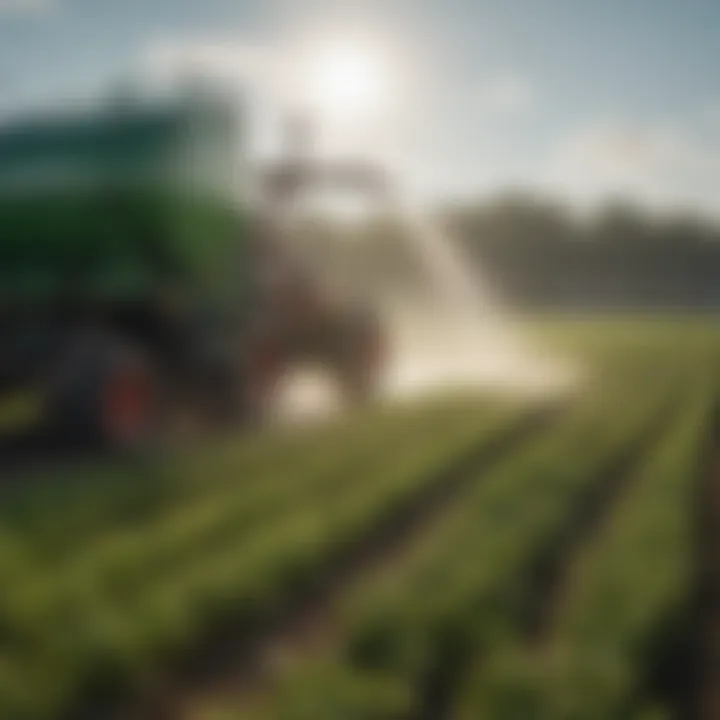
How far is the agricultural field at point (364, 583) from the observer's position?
4262mm

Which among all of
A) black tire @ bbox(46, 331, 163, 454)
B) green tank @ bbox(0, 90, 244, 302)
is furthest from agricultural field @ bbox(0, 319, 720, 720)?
green tank @ bbox(0, 90, 244, 302)

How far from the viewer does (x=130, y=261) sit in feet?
27.7

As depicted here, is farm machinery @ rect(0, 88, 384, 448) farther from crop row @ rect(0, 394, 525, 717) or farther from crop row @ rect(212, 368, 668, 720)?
crop row @ rect(212, 368, 668, 720)

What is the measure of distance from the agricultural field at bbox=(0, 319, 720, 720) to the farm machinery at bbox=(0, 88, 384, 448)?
1.97ft

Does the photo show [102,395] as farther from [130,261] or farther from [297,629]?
[297,629]

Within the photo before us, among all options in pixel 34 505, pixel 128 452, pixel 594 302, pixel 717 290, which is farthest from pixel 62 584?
pixel 594 302

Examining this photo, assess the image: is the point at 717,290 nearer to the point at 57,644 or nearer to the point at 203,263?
the point at 203,263

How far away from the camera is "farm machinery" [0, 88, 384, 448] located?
8.14 metres

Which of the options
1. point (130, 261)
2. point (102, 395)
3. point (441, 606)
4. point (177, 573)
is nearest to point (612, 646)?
point (441, 606)

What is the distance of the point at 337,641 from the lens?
486cm

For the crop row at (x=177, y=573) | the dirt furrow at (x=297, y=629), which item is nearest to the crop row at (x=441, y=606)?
the dirt furrow at (x=297, y=629)

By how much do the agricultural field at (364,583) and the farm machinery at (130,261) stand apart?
599mm

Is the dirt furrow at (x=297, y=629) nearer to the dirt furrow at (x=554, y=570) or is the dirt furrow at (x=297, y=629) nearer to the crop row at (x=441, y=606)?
the crop row at (x=441, y=606)

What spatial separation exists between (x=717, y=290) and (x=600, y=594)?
3.33 m
